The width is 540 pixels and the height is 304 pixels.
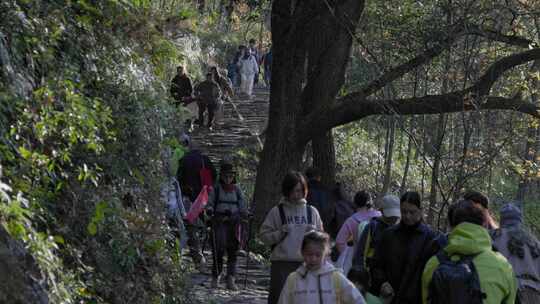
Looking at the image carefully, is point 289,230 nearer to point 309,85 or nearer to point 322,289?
point 322,289

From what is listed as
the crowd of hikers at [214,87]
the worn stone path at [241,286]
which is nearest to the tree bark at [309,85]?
the crowd of hikers at [214,87]

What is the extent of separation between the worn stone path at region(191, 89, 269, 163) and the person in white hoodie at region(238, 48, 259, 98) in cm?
72

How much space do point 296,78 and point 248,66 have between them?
63.0 ft

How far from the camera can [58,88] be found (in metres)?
6.88

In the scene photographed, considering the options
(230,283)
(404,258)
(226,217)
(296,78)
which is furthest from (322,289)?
(296,78)

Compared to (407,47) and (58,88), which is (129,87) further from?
(407,47)

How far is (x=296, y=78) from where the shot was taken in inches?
644

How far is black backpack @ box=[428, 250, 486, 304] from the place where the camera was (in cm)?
650

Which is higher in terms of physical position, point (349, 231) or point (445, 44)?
point (445, 44)

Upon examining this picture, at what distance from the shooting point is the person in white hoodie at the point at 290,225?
9.14 m

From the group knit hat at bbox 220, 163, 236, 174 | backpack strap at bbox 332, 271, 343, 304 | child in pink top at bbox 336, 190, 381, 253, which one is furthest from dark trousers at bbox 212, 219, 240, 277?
backpack strap at bbox 332, 271, 343, 304

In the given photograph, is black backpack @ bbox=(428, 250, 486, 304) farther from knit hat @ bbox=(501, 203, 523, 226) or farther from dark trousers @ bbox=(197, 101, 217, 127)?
dark trousers @ bbox=(197, 101, 217, 127)

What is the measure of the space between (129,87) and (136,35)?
81cm

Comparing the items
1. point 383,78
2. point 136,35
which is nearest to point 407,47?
point 383,78
